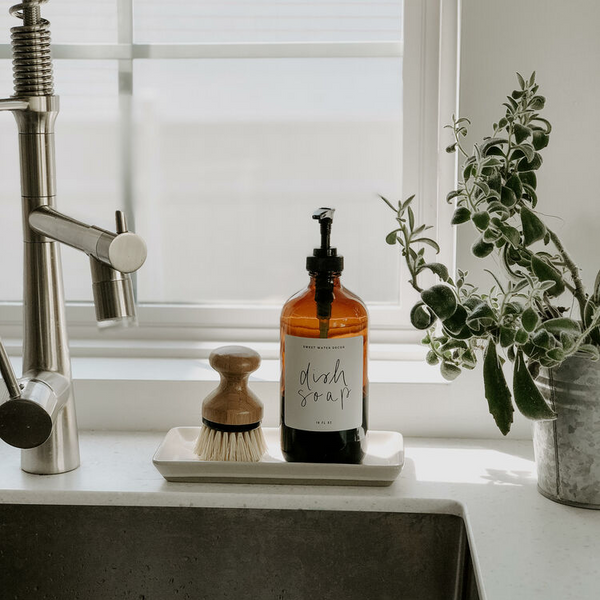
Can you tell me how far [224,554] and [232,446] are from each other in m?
0.12

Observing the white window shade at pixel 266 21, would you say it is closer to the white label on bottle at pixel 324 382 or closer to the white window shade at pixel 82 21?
the white window shade at pixel 82 21

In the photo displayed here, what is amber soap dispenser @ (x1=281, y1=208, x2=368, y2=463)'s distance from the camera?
37.0 inches

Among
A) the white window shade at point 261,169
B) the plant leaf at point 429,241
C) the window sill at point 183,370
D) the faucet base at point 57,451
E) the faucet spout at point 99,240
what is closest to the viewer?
the faucet spout at point 99,240

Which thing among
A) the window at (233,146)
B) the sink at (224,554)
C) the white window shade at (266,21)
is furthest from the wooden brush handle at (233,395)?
the white window shade at (266,21)

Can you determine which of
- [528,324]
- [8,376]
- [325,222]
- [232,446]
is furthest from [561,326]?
[8,376]

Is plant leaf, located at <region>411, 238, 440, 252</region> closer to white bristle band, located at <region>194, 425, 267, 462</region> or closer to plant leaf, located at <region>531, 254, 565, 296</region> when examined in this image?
plant leaf, located at <region>531, 254, 565, 296</region>

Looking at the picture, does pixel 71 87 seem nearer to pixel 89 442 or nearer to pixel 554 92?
pixel 89 442

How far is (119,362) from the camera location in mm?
1251

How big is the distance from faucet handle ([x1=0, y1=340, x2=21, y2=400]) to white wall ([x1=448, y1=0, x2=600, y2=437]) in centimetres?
63

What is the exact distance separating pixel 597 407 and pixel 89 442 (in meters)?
0.64

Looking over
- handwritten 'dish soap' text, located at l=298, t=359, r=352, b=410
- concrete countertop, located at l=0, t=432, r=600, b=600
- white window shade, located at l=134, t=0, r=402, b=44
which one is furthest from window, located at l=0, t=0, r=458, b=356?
handwritten 'dish soap' text, located at l=298, t=359, r=352, b=410

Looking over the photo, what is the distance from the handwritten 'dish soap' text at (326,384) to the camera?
0.94 meters

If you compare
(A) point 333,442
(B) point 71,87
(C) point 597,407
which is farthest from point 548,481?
(B) point 71,87

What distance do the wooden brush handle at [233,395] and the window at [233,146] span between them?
321mm
